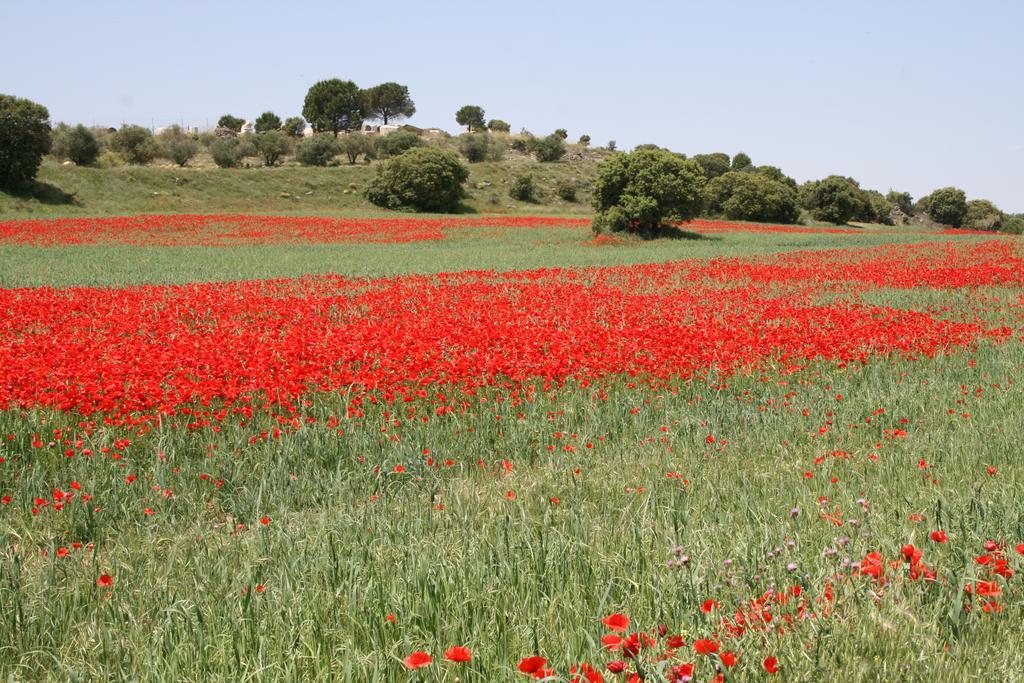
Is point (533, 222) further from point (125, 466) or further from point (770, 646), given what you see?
point (770, 646)

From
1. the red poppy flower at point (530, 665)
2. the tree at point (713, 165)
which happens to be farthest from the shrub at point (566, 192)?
the red poppy flower at point (530, 665)

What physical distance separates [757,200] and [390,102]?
84.3 m

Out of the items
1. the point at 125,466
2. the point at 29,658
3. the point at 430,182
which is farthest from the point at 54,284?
the point at 430,182

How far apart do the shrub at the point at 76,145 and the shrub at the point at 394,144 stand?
95.7ft

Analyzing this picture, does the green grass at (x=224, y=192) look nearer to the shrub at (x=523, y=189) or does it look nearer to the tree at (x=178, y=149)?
the shrub at (x=523, y=189)

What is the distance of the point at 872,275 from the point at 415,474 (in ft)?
64.4

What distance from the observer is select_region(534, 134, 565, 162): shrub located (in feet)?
329

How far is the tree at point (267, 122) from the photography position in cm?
12632

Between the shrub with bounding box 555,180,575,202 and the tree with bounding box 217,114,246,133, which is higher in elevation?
the tree with bounding box 217,114,246,133

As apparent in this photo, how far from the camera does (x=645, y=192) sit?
42.3 meters

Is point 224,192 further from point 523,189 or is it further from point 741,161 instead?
point 741,161

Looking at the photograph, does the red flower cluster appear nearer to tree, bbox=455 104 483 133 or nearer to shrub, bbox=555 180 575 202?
shrub, bbox=555 180 575 202

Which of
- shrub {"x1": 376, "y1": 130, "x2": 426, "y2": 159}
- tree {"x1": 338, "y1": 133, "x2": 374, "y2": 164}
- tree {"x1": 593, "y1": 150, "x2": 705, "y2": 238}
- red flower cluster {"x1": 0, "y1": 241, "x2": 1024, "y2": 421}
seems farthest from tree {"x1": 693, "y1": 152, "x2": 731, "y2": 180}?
red flower cluster {"x1": 0, "y1": 241, "x2": 1024, "y2": 421}

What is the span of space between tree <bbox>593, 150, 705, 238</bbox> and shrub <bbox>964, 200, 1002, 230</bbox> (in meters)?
65.7
